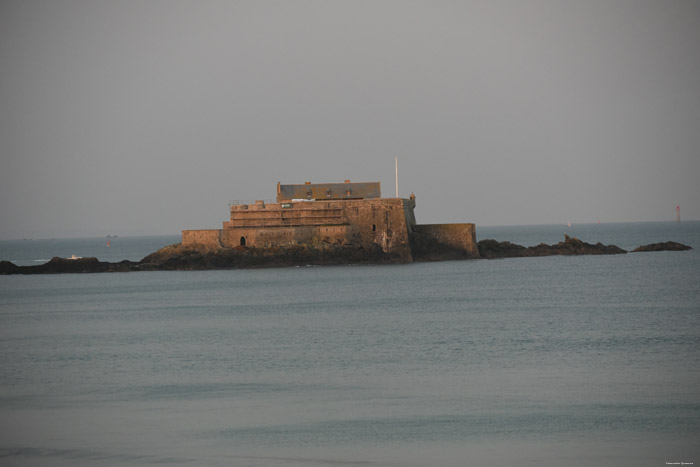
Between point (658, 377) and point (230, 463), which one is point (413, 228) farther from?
point (230, 463)

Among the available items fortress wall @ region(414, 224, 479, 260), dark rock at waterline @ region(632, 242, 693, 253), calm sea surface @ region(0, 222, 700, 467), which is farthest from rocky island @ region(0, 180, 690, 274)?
dark rock at waterline @ region(632, 242, 693, 253)

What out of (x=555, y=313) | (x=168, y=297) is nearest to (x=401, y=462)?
(x=555, y=313)

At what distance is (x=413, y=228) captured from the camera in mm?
52750

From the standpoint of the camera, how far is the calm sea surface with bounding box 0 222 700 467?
12.1 metres

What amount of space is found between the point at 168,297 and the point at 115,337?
39.7 ft

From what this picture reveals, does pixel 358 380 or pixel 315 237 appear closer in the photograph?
pixel 358 380

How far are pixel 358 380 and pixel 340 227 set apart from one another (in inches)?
1307

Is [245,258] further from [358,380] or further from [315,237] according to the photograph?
[358,380]

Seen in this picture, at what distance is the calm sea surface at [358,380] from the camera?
39.7 ft

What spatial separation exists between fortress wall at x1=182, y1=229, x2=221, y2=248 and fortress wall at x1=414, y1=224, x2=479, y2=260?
11.8 metres

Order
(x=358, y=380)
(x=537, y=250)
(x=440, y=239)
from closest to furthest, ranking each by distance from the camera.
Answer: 1. (x=358, y=380)
2. (x=440, y=239)
3. (x=537, y=250)

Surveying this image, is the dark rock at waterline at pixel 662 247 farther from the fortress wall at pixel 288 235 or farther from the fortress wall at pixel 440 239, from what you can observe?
the fortress wall at pixel 288 235

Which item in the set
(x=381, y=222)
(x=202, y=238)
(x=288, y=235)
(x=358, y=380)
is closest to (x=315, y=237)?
(x=288, y=235)

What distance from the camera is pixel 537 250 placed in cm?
6072
